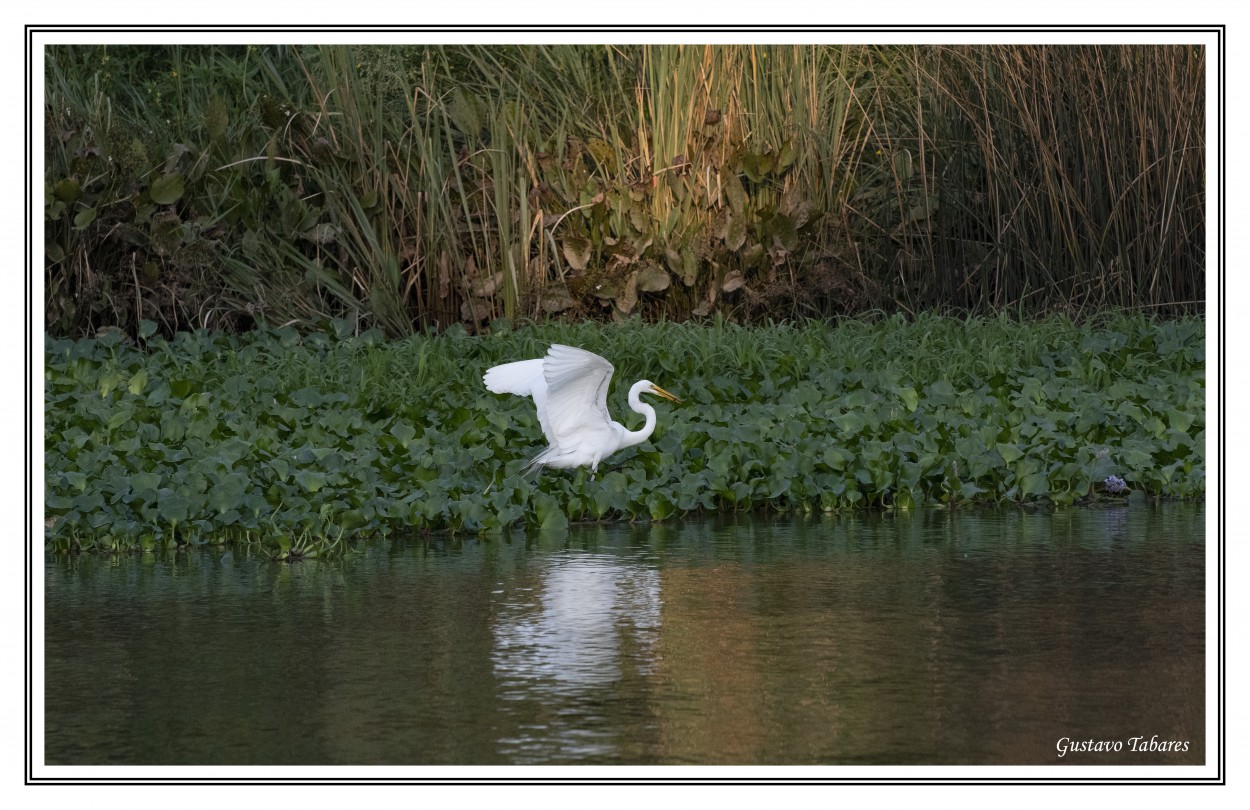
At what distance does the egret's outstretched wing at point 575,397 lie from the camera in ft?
23.6

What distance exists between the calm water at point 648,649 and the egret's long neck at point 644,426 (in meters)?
0.61

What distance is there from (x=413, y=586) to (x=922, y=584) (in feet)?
5.26

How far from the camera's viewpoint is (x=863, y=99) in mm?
12875

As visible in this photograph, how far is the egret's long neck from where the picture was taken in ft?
24.6

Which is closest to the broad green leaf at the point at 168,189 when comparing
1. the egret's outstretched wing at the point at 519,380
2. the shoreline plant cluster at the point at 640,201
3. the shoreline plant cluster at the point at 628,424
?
the shoreline plant cluster at the point at 640,201

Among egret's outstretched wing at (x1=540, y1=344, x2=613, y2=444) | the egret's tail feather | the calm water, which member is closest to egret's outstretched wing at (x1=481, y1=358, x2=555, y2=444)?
the egret's tail feather

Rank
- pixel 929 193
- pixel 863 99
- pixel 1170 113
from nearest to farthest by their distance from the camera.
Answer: pixel 1170 113 < pixel 929 193 < pixel 863 99

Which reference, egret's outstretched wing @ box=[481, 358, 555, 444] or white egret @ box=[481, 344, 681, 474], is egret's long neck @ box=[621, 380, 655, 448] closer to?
white egret @ box=[481, 344, 681, 474]

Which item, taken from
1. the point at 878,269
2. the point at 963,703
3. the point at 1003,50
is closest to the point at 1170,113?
the point at 1003,50

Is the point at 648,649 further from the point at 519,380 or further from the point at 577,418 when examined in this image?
the point at 519,380

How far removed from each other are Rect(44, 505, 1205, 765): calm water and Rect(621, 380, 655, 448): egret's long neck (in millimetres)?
613

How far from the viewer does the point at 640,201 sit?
38.7 ft

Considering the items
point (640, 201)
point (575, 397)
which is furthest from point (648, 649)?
point (640, 201)
